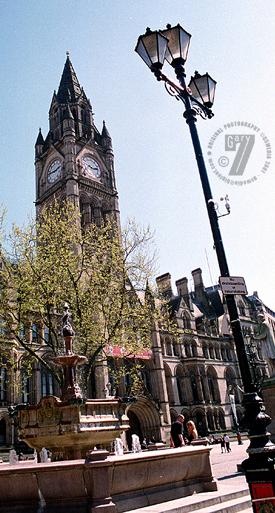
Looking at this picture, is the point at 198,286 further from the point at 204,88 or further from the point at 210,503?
the point at 204,88

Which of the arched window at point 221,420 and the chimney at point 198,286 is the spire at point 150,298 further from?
the chimney at point 198,286

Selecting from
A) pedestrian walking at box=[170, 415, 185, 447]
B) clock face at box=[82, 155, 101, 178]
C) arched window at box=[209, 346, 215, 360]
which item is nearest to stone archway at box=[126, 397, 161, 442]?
arched window at box=[209, 346, 215, 360]

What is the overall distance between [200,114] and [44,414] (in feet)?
37.5

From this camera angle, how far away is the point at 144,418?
44.2 metres

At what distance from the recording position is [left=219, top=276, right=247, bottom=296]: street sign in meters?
5.82

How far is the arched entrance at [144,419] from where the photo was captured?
142 ft

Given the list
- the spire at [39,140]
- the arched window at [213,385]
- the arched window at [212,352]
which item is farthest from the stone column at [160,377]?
the spire at [39,140]

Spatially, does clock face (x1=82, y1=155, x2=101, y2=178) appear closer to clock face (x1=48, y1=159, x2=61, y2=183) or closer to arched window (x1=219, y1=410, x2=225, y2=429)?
clock face (x1=48, y1=159, x2=61, y2=183)

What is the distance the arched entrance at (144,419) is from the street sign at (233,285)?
1569 inches

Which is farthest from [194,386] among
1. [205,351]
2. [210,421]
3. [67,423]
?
[67,423]

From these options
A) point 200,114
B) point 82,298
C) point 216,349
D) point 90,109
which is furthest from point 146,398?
point 90,109

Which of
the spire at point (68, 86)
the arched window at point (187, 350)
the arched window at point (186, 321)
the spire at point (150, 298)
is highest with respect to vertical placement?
the spire at point (68, 86)

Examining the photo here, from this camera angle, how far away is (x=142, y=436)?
145ft

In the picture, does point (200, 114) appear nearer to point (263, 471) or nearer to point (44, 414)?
point (263, 471)
